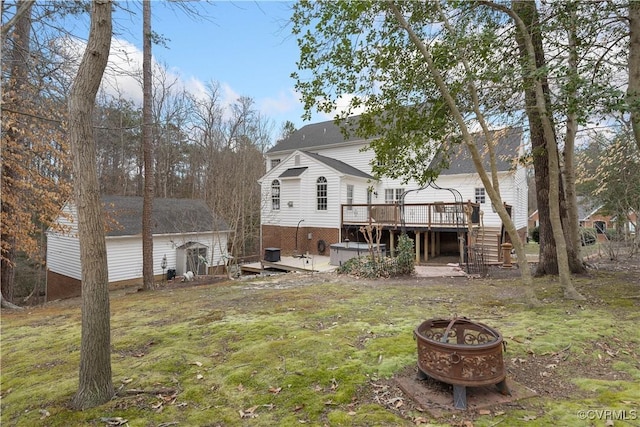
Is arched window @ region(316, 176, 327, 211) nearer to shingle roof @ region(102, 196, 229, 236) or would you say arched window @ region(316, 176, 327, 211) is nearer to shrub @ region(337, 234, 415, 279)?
shingle roof @ region(102, 196, 229, 236)

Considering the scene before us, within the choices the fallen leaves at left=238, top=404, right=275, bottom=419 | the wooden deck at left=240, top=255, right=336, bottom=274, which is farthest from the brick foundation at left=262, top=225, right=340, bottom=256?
the fallen leaves at left=238, top=404, right=275, bottom=419

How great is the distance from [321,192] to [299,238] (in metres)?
2.95

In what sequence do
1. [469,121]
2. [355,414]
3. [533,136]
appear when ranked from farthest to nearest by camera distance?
[533,136] < [469,121] < [355,414]

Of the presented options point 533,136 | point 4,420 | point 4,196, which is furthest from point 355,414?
point 4,196

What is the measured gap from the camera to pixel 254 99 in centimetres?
2464

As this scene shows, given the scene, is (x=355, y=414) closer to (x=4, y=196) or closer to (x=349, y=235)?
(x=4, y=196)

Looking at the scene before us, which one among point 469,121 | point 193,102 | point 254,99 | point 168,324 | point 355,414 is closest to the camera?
point 355,414

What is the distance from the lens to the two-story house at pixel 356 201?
620 inches

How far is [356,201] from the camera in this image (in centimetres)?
1914

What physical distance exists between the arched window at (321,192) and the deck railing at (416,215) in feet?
4.08

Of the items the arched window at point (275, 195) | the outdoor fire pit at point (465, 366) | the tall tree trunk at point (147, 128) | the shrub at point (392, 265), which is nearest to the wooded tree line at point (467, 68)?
the outdoor fire pit at point (465, 366)

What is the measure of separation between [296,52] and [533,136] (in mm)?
5556

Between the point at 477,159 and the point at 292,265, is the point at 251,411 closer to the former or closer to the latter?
the point at 477,159

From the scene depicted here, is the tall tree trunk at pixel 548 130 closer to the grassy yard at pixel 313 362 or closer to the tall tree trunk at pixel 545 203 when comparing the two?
the grassy yard at pixel 313 362
